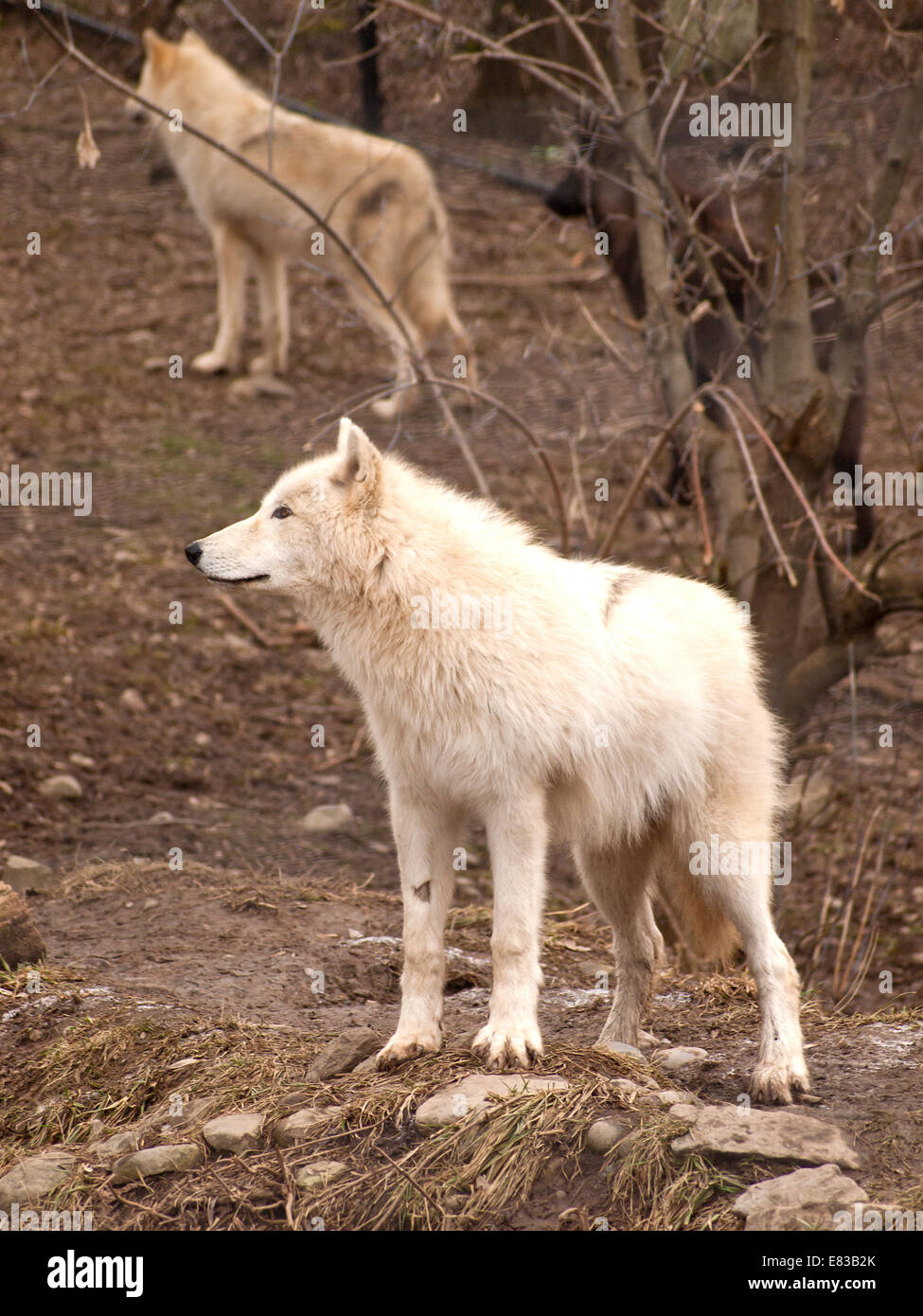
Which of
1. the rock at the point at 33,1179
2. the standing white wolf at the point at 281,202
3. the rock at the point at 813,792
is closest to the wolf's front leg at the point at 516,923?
the rock at the point at 33,1179

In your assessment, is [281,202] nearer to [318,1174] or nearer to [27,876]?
[27,876]

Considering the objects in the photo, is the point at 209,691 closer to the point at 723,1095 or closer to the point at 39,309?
the point at 723,1095

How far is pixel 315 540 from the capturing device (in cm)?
408

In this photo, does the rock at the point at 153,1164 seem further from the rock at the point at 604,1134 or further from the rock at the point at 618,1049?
the rock at the point at 618,1049

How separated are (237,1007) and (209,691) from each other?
3.47 m

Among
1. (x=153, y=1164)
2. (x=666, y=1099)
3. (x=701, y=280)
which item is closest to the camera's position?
(x=153, y=1164)

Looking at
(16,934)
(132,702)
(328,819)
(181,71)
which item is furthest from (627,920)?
(181,71)

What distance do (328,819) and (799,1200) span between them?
13.5ft

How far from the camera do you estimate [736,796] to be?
4.31m

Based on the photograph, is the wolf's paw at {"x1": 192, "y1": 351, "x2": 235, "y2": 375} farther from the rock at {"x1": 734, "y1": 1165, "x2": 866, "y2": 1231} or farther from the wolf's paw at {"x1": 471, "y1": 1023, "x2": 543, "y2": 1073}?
the rock at {"x1": 734, "y1": 1165, "x2": 866, "y2": 1231}

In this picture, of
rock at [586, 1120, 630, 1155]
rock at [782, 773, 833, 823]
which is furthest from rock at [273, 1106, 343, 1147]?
rock at [782, 773, 833, 823]

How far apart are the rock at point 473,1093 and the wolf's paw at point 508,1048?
59 millimetres

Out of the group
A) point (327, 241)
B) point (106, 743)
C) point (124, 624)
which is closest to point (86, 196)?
point (327, 241)

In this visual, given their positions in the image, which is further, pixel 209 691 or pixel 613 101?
pixel 209 691
